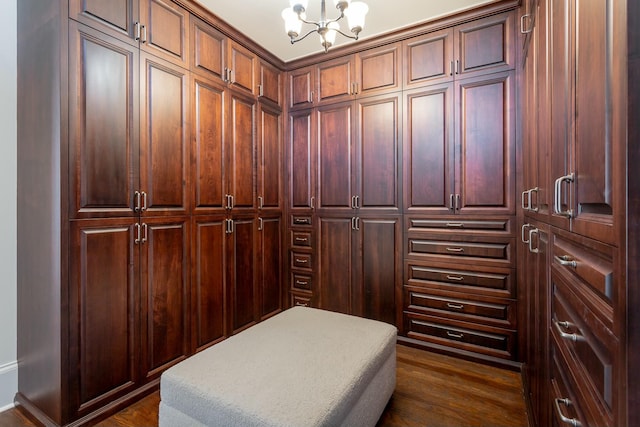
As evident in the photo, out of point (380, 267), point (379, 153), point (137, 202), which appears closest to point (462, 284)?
point (380, 267)

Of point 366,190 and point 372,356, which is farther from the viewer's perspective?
point 366,190

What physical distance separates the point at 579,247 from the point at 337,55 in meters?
2.78

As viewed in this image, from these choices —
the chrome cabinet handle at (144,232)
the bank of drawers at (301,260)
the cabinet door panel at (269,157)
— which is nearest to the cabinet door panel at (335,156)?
the bank of drawers at (301,260)

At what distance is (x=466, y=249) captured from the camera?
253 centimetres

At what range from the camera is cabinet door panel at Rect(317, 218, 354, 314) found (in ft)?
9.93

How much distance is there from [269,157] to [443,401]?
2.49 m

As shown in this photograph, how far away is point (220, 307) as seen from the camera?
8.48 ft

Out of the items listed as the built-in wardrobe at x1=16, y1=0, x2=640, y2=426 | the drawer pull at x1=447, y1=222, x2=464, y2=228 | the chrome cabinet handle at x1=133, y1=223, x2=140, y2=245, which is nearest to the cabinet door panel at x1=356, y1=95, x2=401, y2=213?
the built-in wardrobe at x1=16, y1=0, x2=640, y2=426

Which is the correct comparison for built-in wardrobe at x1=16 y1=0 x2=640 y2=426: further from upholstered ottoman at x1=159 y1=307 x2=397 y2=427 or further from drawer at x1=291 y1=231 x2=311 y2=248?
upholstered ottoman at x1=159 y1=307 x2=397 y2=427

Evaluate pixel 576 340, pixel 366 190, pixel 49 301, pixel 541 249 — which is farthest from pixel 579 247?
pixel 49 301

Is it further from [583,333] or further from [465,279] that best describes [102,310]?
[465,279]

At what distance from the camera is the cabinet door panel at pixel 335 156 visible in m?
3.00

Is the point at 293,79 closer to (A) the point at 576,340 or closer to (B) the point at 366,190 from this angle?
(B) the point at 366,190

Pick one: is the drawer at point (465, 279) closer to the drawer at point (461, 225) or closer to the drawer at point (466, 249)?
the drawer at point (466, 249)
